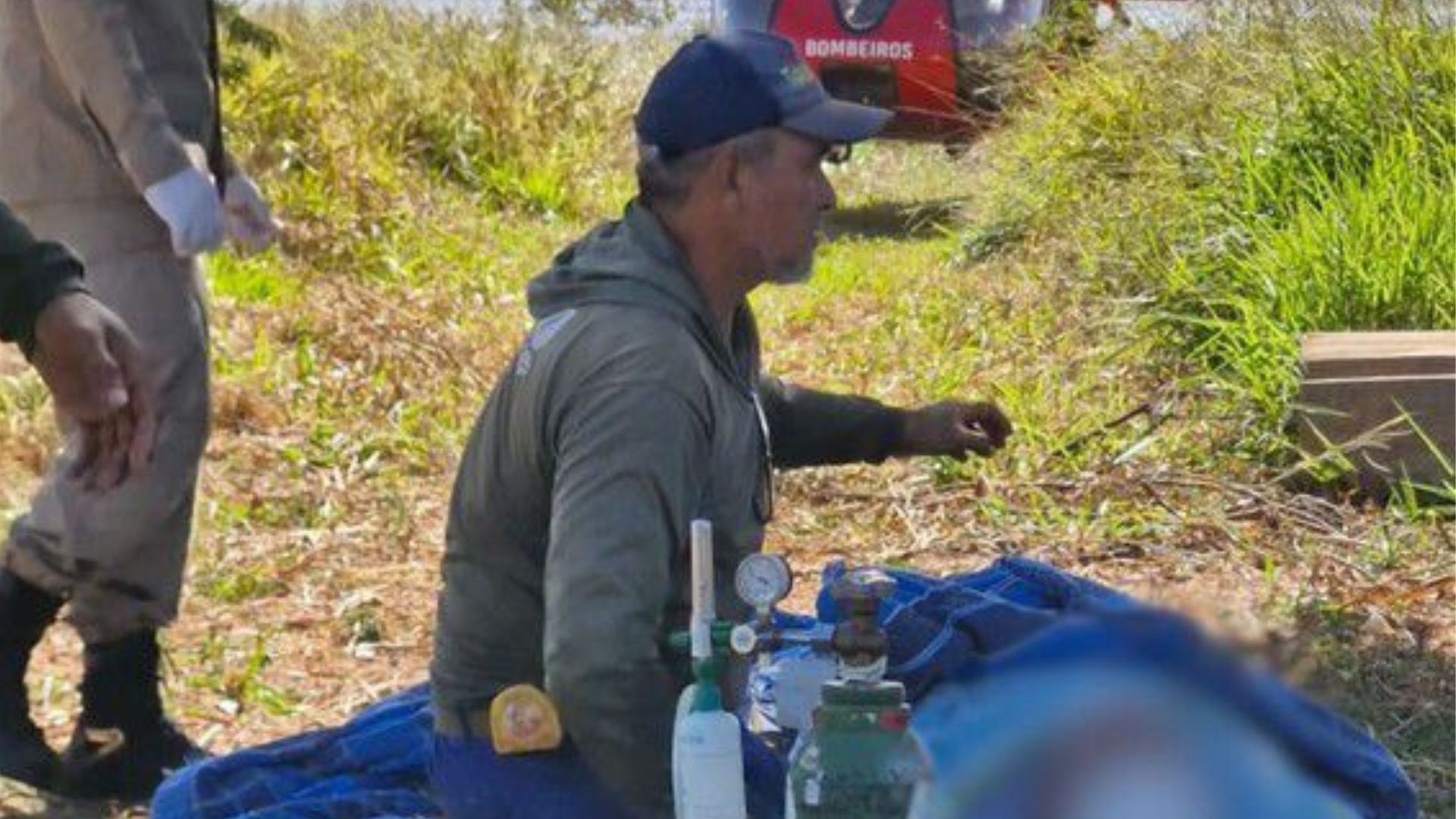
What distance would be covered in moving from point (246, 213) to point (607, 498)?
2193 millimetres

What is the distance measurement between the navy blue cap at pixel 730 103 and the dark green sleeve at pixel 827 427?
2.11 feet

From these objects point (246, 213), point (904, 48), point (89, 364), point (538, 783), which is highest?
point (89, 364)

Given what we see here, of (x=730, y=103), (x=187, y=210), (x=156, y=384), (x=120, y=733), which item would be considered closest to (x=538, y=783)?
(x=730, y=103)

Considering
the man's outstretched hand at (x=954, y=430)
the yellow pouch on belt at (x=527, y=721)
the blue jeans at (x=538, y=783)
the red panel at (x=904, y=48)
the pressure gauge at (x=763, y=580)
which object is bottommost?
the red panel at (x=904, y=48)

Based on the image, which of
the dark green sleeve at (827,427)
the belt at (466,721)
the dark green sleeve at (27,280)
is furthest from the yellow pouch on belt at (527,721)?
the dark green sleeve at (827,427)

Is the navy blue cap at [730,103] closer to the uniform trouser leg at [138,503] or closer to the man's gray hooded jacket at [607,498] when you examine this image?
the man's gray hooded jacket at [607,498]

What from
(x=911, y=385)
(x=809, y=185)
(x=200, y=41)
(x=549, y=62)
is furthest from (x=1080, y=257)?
(x=549, y=62)

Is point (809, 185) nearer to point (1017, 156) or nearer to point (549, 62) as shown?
point (1017, 156)

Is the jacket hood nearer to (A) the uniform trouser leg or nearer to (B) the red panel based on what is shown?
(A) the uniform trouser leg

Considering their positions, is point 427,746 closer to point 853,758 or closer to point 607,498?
Result: point 607,498

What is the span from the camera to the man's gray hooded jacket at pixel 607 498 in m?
2.93

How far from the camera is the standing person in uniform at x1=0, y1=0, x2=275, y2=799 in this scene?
4715 millimetres

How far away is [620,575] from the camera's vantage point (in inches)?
115

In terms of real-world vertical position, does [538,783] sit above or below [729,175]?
below
